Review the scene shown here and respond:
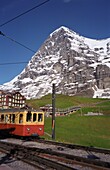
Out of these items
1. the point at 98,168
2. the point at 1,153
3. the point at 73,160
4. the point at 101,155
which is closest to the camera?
the point at 98,168

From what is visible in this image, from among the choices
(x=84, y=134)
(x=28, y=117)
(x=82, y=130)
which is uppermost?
(x=28, y=117)

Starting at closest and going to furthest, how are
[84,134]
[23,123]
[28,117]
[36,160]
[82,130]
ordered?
[36,160] → [23,123] → [28,117] → [84,134] → [82,130]

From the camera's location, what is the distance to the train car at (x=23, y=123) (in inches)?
984

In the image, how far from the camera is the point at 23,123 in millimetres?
24844

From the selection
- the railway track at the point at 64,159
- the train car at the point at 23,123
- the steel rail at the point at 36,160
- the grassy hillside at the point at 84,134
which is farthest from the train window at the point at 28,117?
the steel rail at the point at 36,160

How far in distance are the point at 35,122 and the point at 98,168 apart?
1467 cm

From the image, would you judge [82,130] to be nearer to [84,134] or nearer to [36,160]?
[84,134]

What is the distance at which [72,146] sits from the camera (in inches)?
746

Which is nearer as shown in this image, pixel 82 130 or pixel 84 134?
pixel 84 134

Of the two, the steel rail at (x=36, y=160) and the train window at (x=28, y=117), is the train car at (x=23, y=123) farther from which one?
the steel rail at (x=36, y=160)

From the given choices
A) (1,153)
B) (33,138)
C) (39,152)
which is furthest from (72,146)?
(33,138)

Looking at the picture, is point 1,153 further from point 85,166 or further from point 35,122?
point 35,122

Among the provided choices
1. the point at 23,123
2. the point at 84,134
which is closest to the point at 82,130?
the point at 84,134

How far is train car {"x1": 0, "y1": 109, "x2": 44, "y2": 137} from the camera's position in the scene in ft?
82.0
